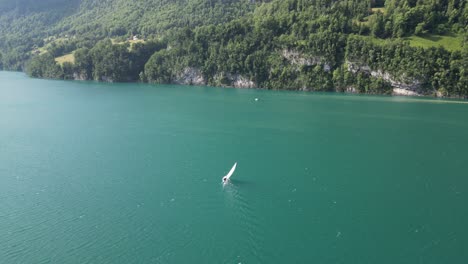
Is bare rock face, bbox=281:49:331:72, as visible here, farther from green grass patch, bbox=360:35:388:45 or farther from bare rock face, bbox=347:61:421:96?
green grass patch, bbox=360:35:388:45

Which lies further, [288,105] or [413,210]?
[288,105]

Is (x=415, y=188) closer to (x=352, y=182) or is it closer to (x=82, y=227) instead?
(x=352, y=182)

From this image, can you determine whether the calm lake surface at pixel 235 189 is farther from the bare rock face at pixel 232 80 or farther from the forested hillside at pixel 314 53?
the bare rock face at pixel 232 80

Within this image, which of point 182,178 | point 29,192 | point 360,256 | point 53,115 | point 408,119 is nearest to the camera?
point 360,256

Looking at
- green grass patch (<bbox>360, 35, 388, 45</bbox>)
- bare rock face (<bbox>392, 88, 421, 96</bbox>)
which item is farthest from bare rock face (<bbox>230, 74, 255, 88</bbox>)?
bare rock face (<bbox>392, 88, 421, 96</bbox>)

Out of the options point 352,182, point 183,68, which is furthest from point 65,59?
point 352,182

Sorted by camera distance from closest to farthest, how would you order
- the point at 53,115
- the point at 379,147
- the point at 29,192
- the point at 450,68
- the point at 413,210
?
1. the point at 413,210
2. the point at 29,192
3. the point at 379,147
4. the point at 53,115
5. the point at 450,68

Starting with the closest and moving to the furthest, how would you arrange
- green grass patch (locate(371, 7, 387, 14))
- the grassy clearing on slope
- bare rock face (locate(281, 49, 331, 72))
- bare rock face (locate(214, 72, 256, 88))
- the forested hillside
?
the forested hillside < bare rock face (locate(281, 49, 331, 72)) < green grass patch (locate(371, 7, 387, 14)) < bare rock face (locate(214, 72, 256, 88)) < the grassy clearing on slope

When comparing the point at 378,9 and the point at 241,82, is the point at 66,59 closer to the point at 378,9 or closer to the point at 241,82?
the point at 241,82
